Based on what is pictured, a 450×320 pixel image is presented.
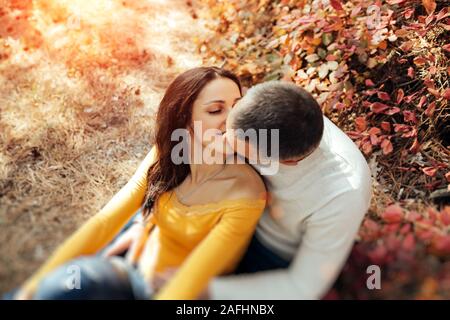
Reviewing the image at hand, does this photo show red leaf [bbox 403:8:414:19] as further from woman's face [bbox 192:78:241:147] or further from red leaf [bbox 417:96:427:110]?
woman's face [bbox 192:78:241:147]

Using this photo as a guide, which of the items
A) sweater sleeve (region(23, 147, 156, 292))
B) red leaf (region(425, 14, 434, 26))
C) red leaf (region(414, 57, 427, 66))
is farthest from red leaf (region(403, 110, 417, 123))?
sweater sleeve (region(23, 147, 156, 292))

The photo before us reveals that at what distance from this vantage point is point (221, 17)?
118 inches

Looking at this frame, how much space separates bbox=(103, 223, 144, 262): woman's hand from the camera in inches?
63.9

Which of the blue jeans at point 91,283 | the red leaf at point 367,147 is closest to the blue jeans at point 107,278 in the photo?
the blue jeans at point 91,283

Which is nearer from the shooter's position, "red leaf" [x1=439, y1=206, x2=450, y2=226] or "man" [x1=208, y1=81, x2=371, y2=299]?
"man" [x1=208, y1=81, x2=371, y2=299]

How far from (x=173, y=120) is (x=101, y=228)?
434 millimetres

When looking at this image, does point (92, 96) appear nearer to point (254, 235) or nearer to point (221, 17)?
point (221, 17)

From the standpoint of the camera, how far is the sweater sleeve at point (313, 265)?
4.64 feet

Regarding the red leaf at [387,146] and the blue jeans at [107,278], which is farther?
the red leaf at [387,146]

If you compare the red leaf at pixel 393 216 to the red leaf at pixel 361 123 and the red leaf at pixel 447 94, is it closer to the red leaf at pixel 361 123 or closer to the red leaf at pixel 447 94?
the red leaf at pixel 361 123

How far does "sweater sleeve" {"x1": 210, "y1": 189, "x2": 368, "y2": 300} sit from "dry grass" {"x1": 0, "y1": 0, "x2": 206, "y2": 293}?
62cm

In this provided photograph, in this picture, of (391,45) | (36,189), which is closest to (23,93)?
(36,189)

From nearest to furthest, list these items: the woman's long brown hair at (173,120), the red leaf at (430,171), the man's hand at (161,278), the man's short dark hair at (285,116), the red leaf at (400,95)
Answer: the man's short dark hair at (285,116)
the man's hand at (161,278)
the woman's long brown hair at (173,120)
the red leaf at (430,171)
the red leaf at (400,95)

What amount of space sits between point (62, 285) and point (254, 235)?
62cm
